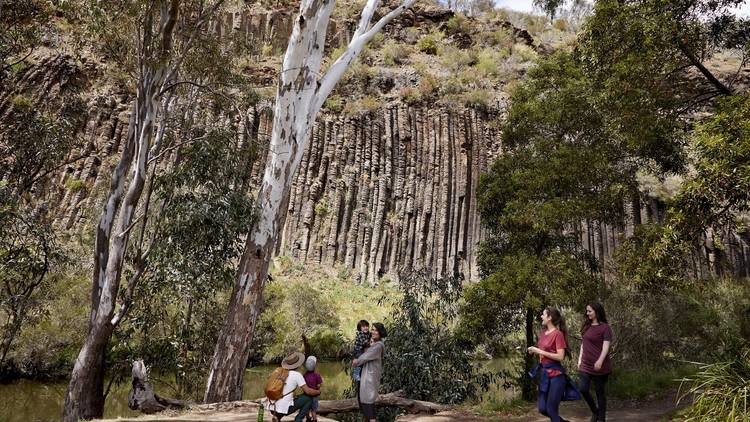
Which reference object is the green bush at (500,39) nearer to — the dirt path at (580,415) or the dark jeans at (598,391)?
the dirt path at (580,415)

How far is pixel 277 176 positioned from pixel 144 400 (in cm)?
404

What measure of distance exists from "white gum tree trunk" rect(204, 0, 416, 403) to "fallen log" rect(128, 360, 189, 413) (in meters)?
0.65

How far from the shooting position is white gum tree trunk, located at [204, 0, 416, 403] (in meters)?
7.99

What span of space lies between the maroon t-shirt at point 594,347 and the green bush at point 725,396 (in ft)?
3.04

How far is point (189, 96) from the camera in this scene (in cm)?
1478

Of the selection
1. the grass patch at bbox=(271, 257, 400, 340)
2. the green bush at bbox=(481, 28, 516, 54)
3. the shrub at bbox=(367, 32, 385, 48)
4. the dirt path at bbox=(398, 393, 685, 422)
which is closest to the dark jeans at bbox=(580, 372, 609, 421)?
the dirt path at bbox=(398, 393, 685, 422)

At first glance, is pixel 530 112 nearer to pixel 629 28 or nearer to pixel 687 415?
pixel 629 28

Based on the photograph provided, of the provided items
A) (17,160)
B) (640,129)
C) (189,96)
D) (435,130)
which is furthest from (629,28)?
(435,130)

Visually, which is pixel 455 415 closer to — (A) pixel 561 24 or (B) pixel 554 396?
(B) pixel 554 396

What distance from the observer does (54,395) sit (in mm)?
14477

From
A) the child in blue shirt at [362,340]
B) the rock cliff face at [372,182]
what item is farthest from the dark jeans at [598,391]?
the rock cliff face at [372,182]

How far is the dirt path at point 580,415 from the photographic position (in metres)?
7.38

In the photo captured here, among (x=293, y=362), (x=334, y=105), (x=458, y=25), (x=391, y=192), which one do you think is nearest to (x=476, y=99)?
(x=391, y=192)

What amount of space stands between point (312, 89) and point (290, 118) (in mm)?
678
